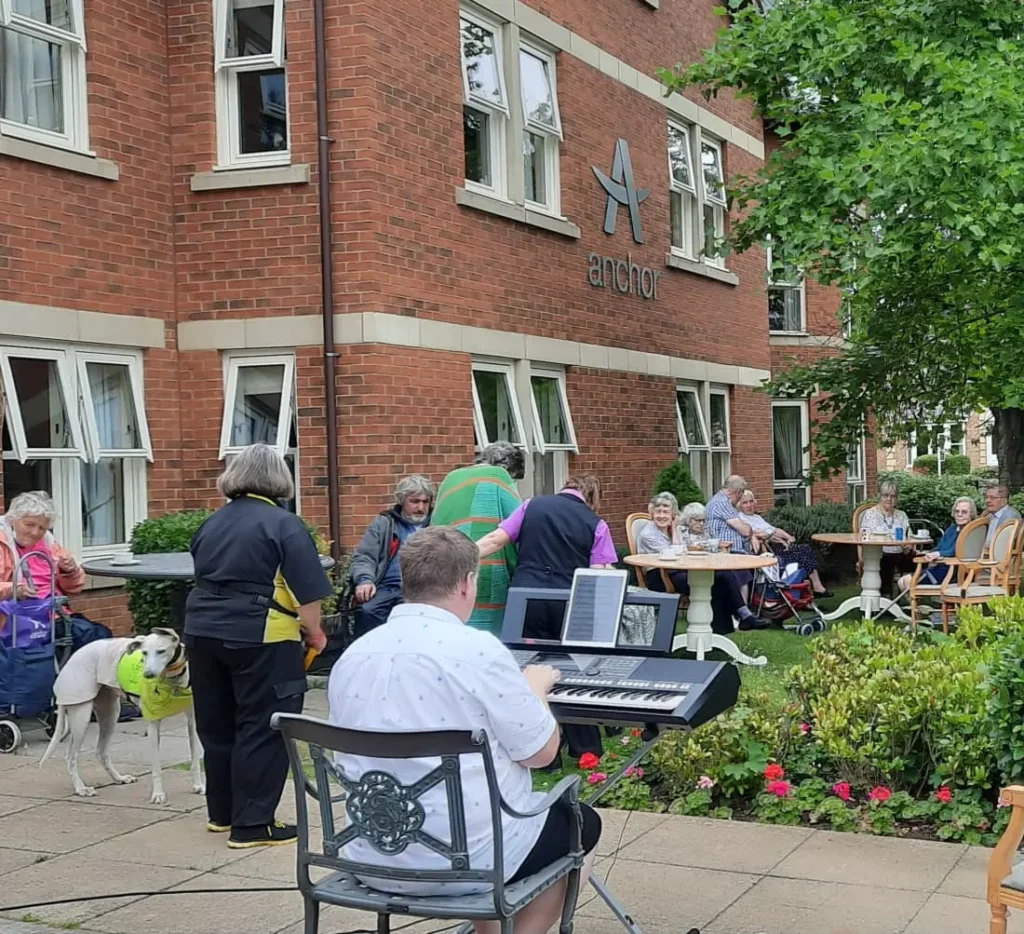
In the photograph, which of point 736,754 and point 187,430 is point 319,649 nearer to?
point 736,754

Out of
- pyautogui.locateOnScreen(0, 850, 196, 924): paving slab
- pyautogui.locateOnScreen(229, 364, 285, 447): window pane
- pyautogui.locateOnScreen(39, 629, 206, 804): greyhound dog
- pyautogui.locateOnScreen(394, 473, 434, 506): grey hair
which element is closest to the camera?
pyautogui.locateOnScreen(0, 850, 196, 924): paving slab

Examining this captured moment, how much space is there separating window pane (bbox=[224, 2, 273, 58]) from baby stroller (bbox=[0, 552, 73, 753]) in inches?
206

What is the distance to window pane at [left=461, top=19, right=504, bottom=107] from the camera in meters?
13.2

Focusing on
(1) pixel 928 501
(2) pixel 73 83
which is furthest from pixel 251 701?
(1) pixel 928 501

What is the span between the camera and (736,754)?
6.81 metres

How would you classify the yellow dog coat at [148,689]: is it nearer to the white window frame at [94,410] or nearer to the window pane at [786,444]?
the white window frame at [94,410]

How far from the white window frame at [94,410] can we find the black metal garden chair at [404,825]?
7.42m

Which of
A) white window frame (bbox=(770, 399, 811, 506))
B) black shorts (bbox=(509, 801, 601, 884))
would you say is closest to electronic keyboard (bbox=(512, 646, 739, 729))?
black shorts (bbox=(509, 801, 601, 884))

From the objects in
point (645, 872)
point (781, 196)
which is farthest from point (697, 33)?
point (645, 872)

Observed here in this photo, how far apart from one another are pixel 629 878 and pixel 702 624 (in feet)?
19.3

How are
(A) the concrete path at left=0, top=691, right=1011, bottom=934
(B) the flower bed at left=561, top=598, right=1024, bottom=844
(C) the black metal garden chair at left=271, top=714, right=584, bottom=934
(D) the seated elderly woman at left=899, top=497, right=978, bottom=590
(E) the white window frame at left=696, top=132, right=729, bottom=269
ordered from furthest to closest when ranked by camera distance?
1. (E) the white window frame at left=696, top=132, right=729, bottom=269
2. (D) the seated elderly woman at left=899, top=497, right=978, bottom=590
3. (B) the flower bed at left=561, top=598, right=1024, bottom=844
4. (A) the concrete path at left=0, top=691, right=1011, bottom=934
5. (C) the black metal garden chair at left=271, top=714, right=584, bottom=934

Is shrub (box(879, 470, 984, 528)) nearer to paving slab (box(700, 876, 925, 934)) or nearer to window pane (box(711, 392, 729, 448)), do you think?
window pane (box(711, 392, 729, 448))

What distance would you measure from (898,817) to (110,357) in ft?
24.0

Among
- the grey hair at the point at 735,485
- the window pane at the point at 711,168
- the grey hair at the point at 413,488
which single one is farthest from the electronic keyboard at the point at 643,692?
the window pane at the point at 711,168
